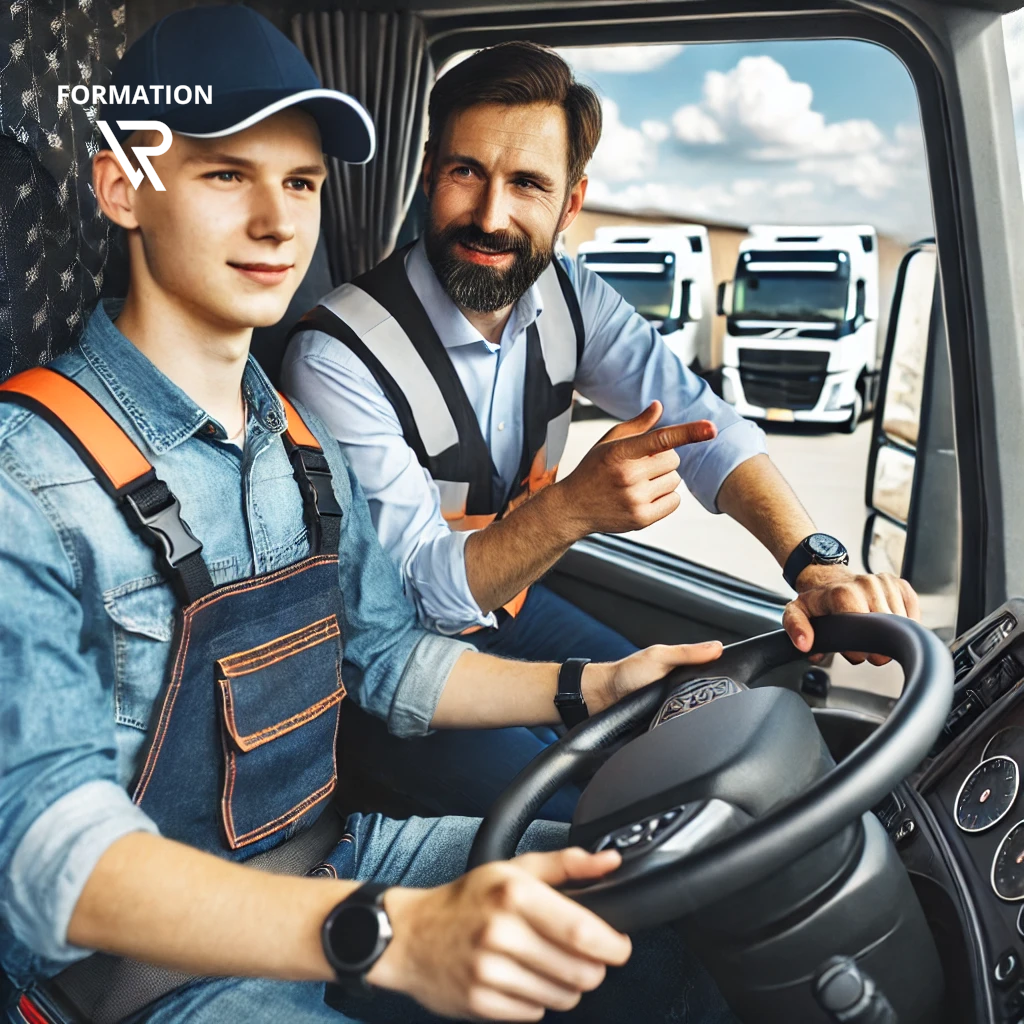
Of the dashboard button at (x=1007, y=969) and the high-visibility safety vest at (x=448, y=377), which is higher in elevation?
the high-visibility safety vest at (x=448, y=377)

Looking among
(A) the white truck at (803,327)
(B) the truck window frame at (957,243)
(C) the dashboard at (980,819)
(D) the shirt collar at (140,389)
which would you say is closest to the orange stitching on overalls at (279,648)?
(D) the shirt collar at (140,389)

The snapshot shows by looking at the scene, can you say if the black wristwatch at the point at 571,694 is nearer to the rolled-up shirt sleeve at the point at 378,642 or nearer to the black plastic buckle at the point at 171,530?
the rolled-up shirt sleeve at the point at 378,642

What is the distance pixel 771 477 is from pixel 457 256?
0.68 metres

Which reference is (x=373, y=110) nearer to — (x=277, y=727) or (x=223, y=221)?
(x=223, y=221)

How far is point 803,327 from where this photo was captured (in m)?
2.15

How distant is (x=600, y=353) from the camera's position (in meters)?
2.10

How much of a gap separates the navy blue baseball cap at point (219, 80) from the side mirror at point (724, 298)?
4.05 feet

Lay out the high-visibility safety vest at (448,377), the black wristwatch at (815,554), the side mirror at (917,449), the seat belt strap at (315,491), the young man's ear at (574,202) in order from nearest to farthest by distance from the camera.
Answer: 1. the seat belt strap at (315,491)
2. the black wristwatch at (815,554)
3. the high-visibility safety vest at (448,377)
4. the side mirror at (917,449)
5. the young man's ear at (574,202)

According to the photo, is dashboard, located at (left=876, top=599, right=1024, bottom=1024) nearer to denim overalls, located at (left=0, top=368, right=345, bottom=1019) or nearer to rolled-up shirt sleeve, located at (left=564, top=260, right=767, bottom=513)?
denim overalls, located at (left=0, top=368, right=345, bottom=1019)

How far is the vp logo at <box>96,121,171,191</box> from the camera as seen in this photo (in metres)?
1.03

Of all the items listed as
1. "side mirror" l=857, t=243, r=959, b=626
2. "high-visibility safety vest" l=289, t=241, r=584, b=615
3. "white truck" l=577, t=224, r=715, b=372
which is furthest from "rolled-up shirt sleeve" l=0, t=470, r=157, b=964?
"white truck" l=577, t=224, r=715, b=372

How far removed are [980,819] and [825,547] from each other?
0.58 meters

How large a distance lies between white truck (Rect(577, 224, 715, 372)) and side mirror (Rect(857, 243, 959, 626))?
1.07ft

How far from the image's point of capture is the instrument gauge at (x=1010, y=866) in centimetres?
93
